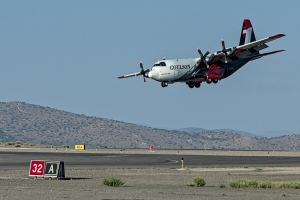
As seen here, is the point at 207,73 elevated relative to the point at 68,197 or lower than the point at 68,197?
elevated

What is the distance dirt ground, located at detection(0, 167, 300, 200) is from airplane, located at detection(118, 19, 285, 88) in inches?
1144

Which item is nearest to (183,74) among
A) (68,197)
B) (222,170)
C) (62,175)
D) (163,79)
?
(163,79)

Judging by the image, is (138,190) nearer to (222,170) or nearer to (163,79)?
(222,170)

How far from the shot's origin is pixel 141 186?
41.2 meters

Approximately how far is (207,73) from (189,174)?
1489 inches

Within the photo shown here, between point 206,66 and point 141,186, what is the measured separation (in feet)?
163

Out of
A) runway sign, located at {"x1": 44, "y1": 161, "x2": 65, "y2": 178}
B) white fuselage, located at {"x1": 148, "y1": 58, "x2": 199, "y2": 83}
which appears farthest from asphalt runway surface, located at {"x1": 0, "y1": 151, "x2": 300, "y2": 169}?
runway sign, located at {"x1": 44, "y1": 161, "x2": 65, "y2": 178}

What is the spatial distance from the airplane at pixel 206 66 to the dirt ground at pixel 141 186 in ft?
95.3

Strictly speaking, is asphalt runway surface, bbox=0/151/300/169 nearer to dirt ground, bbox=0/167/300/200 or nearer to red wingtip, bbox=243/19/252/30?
dirt ground, bbox=0/167/300/200

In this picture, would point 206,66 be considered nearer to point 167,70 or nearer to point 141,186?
point 167,70

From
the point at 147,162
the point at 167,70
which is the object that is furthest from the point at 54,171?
the point at 167,70

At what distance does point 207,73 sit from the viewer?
8944cm

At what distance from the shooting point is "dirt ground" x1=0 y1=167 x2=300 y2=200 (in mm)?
34719

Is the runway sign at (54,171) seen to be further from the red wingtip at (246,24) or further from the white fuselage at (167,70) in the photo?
the red wingtip at (246,24)
